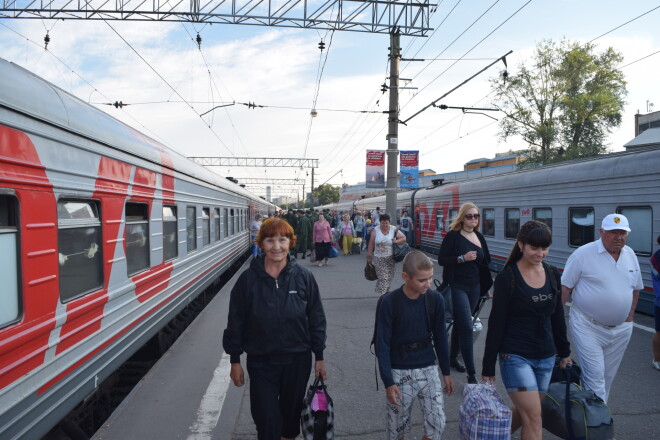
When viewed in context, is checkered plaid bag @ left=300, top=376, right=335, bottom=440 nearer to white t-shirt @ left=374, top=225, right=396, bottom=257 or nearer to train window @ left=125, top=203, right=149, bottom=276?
train window @ left=125, top=203, right=149, bottom=276

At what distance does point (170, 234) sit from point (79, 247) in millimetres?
2942

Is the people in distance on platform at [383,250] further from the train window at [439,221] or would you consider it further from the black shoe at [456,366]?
the train window at [439,221]

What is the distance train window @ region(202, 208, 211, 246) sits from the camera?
929 centimetres

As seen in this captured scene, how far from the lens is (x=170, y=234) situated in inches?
261

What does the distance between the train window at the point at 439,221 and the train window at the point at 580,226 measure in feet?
24.2

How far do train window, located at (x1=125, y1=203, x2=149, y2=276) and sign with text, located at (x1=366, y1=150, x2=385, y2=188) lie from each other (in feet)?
44.7

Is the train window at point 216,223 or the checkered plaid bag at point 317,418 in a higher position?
the train window at point 216,223

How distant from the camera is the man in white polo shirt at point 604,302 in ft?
11.7

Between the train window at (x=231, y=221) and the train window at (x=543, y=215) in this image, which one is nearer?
the train window at (x=543, y=215)

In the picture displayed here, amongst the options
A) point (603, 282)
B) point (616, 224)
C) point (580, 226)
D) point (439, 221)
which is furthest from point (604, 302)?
point (439, 221)

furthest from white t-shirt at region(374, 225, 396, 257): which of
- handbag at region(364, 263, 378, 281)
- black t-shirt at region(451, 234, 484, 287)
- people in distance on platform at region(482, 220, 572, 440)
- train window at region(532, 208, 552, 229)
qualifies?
train window at region(532, 208, 552, 229)

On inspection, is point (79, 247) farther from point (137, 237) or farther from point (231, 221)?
point (231, 221)

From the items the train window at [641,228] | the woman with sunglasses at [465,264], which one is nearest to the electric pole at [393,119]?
the train window at [641,228]

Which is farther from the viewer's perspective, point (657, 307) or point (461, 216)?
point (657, 307)
